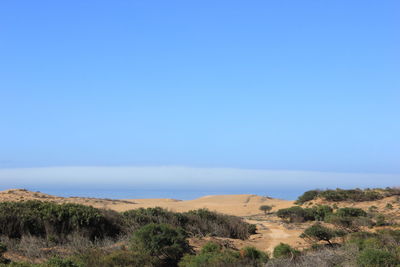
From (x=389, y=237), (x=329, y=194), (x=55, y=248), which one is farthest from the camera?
(x=329, y=194)

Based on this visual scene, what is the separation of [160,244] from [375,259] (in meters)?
6.57

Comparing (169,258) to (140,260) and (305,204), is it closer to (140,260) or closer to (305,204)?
(140,260)

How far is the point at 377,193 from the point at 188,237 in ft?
85.1

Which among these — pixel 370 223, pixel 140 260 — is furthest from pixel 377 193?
pixel 140 260

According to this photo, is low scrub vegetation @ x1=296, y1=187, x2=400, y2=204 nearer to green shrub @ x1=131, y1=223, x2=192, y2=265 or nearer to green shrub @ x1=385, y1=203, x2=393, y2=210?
green shrub @ x1=385, y1=203, x2=393, y2=210

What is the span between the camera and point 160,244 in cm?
1411

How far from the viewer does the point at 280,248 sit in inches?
585

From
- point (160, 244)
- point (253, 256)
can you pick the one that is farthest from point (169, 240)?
point (253, 256)

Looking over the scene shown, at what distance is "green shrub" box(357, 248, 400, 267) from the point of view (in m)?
10.5

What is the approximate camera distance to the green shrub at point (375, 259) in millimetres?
10500

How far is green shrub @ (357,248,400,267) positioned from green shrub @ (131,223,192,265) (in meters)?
5.72

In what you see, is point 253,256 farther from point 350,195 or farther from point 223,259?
point 350,195

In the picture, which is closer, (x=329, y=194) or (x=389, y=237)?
(x=389, y=237)

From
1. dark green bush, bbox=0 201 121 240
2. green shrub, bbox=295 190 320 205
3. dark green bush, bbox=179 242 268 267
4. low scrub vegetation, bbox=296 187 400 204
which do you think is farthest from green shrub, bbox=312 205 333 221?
dark green bush, bbox=0 201 121 240
